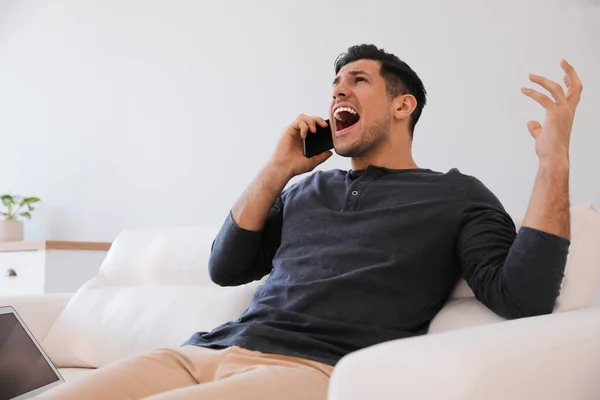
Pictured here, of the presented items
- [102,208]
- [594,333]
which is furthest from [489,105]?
[102,208]

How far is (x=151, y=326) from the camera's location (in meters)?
1.88

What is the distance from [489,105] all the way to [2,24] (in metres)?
2.79

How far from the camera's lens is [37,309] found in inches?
81.0

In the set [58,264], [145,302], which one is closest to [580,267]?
[145,302]

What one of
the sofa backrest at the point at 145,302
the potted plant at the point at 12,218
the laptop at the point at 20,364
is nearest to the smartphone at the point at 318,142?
the sofa backrest at the point at 145,302

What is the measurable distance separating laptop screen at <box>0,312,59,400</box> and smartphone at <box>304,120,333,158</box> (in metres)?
0.72

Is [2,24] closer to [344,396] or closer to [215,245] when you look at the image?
[215,245]

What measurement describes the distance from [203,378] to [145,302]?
0.69m

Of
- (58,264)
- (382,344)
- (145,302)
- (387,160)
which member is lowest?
(58,264)

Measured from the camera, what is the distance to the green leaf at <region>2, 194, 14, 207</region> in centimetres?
346

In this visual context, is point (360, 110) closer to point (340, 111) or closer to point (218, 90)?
point (340, 111)

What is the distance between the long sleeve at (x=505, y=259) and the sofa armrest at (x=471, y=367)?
0.28 meters

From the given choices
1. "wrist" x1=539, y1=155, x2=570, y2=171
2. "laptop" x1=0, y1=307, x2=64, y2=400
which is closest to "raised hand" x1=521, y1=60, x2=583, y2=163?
"wrist" x1=539, y1=155, x2=570, y2=171

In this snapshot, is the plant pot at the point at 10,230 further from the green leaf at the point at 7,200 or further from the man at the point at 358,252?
the man at the point at 358,252
